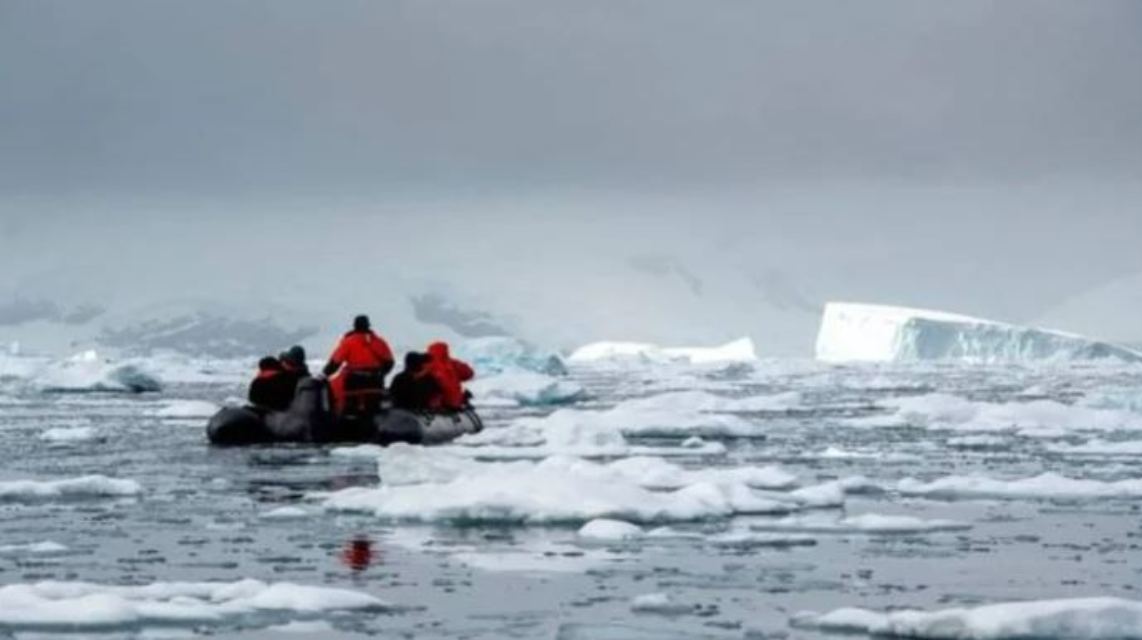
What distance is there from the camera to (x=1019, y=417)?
25.8m

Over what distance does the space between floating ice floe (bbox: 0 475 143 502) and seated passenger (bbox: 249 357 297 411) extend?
5993mm

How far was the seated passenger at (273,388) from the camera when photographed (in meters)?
20.8

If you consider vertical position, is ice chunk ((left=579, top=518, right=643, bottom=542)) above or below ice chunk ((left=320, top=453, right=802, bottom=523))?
below

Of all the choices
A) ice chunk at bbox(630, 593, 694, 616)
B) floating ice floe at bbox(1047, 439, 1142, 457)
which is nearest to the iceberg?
floating ice floe at bbox(1047, 439, 1142, 457)

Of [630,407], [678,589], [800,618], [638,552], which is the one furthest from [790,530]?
[630,407]

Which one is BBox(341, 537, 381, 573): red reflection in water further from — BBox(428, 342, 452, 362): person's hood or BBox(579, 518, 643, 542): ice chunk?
BBox(428, 342, 452, 362): person's hood

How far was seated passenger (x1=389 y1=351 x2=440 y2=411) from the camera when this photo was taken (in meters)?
20.7

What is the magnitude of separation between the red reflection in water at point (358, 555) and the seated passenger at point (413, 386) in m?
9.43

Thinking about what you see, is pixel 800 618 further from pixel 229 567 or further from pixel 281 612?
pixel 229 567

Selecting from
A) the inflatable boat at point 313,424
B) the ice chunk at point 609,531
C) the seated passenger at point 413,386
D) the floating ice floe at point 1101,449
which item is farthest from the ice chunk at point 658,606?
the seated passenger at point 413,386

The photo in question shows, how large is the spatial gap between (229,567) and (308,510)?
10.3ft

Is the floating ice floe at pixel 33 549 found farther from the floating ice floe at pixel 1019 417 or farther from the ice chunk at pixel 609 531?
the floating ice floe at pixel 1019 417

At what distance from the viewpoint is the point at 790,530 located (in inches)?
460

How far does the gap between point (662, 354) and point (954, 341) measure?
31676 millimetres
